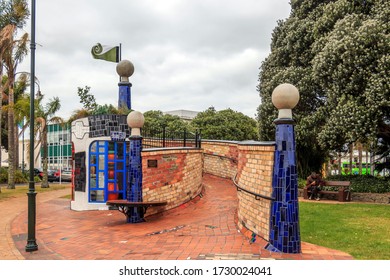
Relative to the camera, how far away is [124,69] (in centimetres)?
1345

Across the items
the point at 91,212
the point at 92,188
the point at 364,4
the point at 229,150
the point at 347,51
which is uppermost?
the point at 364,4

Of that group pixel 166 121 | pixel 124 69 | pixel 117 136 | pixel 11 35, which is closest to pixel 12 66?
pixel 11 35

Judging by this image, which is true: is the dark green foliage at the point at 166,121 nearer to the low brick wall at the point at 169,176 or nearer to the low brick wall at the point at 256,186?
the low brick wall at the point at 169,176

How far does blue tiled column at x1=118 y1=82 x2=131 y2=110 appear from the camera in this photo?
13531mm

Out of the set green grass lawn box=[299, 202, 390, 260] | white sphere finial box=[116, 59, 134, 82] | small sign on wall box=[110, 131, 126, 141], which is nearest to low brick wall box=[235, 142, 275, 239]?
green grass lawn box=[299, 202, 390, 260]

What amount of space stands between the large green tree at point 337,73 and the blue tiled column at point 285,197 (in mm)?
7524

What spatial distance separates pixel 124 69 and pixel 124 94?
92 cm

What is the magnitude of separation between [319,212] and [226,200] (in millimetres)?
2811

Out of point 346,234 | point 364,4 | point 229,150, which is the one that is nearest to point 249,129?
point 229,150

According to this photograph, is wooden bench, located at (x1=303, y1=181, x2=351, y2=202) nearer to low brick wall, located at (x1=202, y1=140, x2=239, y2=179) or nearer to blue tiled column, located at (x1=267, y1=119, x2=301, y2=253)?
low brick wall, located at (x1=202, y1=140, x2=239, y2=179)

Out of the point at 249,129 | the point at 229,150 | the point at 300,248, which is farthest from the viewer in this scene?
the point at 249,129

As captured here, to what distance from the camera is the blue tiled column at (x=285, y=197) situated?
539 cm

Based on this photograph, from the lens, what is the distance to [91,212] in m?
11.2

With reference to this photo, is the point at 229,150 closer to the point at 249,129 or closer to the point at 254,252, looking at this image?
the point at 254,252
